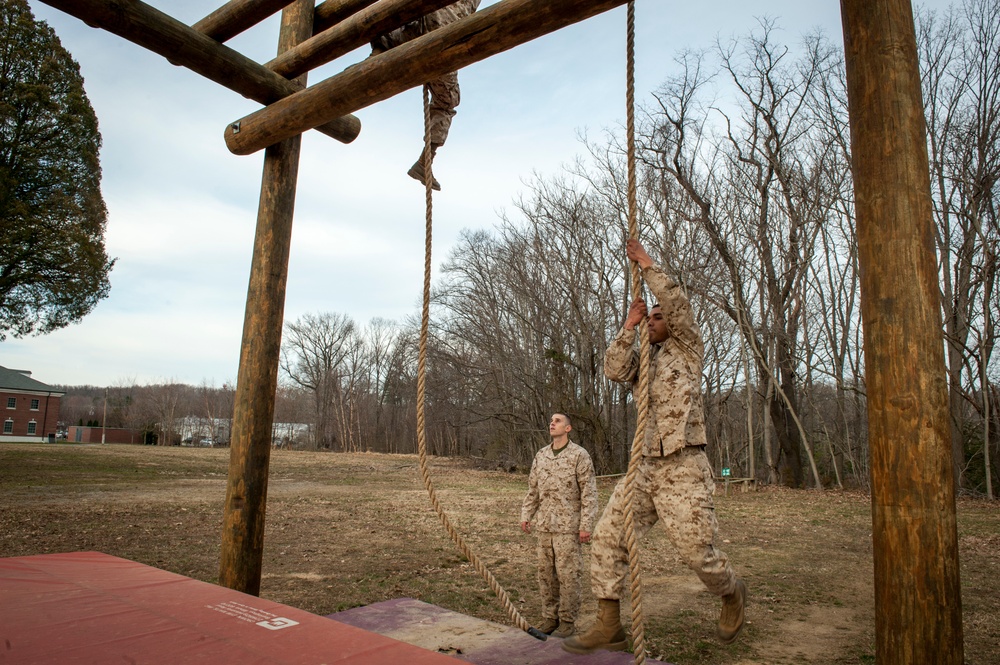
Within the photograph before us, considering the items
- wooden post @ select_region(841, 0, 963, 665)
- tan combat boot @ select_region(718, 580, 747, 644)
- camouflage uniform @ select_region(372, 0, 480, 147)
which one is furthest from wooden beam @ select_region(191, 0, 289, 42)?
tan combat boot @ select_region(718, 580, 747, 644)

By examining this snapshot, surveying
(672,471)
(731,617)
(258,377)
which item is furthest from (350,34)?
(731,617)

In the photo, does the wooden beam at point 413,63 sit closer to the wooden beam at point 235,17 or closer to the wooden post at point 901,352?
the wooden beam at point 235,17

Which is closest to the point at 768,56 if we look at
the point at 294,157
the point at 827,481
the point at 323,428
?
the point at 827,481

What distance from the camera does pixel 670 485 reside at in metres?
3.15

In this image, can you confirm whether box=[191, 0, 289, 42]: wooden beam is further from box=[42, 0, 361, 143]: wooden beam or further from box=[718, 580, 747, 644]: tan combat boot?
box=[718, 580, 747, 644]: tan combat boot

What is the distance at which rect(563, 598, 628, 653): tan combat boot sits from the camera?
3148 millimetres

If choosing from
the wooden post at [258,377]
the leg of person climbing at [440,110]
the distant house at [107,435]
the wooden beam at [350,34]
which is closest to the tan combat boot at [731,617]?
the wooden post at [258,377]

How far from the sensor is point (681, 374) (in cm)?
329

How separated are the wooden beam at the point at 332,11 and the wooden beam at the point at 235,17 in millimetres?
772

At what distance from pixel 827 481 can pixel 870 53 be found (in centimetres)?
1976

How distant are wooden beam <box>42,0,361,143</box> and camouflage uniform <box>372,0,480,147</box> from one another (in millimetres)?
713

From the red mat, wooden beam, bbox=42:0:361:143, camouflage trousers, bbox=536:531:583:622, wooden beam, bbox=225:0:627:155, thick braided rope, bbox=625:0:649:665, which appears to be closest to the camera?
the red mat

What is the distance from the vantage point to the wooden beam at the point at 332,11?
4.37 metres

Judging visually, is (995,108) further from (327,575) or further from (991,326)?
(327,575)
